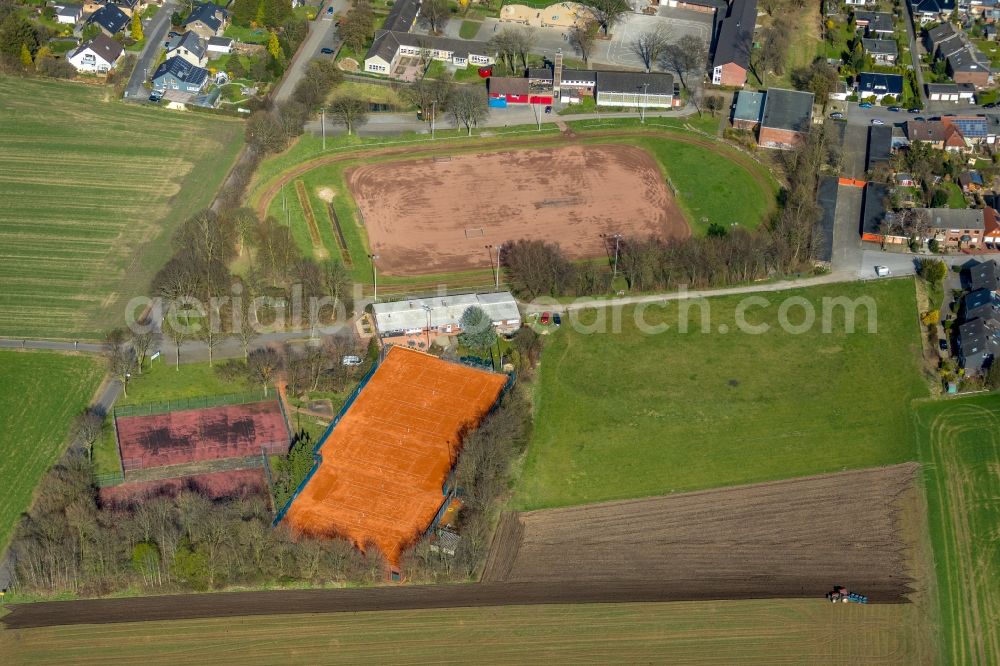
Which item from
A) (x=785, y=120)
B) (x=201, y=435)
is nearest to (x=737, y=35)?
(x=785, y=120)

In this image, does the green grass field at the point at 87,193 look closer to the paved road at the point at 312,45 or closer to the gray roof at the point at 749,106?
the paved road at the point at 312,45

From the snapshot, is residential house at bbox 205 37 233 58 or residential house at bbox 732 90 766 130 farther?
residential house at bbox 205 37 233 58

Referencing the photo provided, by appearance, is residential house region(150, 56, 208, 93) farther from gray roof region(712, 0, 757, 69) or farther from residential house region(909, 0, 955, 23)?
residential house region(909, 0, 955, 23)

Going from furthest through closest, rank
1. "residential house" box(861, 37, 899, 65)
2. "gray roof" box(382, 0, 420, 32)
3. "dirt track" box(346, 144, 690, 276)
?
"gray roof" box(382, 0, 420, 32)
"residential house" box(861, 37, 899, 65)
"dirt track" box(346, 144, 690, 276)

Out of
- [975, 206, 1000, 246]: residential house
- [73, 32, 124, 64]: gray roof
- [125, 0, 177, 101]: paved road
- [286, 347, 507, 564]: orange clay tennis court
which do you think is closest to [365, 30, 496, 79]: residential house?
[125, 0, 177, 101]: paved road

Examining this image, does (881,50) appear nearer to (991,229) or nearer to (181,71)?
(991,229)

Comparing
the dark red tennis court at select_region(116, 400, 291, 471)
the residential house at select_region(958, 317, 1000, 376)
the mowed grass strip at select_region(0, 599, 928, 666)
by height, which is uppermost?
the residential house at select_region(958, 317, 1000, 376)

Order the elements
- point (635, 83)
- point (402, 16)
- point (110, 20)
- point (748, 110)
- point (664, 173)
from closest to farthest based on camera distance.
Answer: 1. point (664, 173)
2. point (748, 110)
3. point (635, 83)
4. point (110, 20)
5. point (402, 16)
